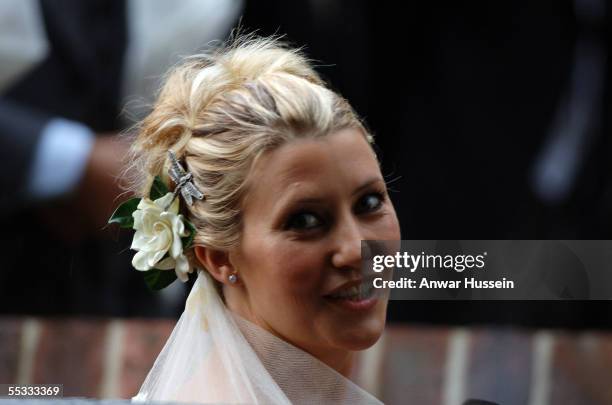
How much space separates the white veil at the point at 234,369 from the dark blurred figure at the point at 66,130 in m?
0.76

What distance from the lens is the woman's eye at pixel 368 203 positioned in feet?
4.82

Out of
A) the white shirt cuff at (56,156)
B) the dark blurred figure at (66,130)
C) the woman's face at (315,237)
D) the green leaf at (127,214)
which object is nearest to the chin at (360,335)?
the woman's face at (315,237)

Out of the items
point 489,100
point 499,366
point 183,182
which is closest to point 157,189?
point 183,182

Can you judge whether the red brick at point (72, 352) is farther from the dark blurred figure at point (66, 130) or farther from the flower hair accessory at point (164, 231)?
the flower hair accessory at point (164, 231)

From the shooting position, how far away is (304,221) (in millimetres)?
1447

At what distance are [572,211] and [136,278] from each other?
0.94 meters

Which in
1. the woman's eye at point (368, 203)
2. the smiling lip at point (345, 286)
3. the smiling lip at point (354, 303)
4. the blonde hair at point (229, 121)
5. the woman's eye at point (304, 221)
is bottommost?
the smiling lip at point (354, 303)

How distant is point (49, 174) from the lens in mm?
2396

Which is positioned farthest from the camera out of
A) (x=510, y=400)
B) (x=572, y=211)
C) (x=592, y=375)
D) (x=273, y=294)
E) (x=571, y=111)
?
(x=571, y=111)

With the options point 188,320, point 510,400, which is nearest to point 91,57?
point 188,320

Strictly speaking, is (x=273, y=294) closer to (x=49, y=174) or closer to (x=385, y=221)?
(x=385, y=221)

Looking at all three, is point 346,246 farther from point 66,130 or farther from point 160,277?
point 66,130

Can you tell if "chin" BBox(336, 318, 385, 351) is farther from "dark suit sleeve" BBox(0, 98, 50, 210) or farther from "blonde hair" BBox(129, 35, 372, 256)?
"dark suit sleeve" BBox(0, 98, 50, 210)

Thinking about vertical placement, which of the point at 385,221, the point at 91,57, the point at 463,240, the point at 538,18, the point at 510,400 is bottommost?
the point at 510,400
